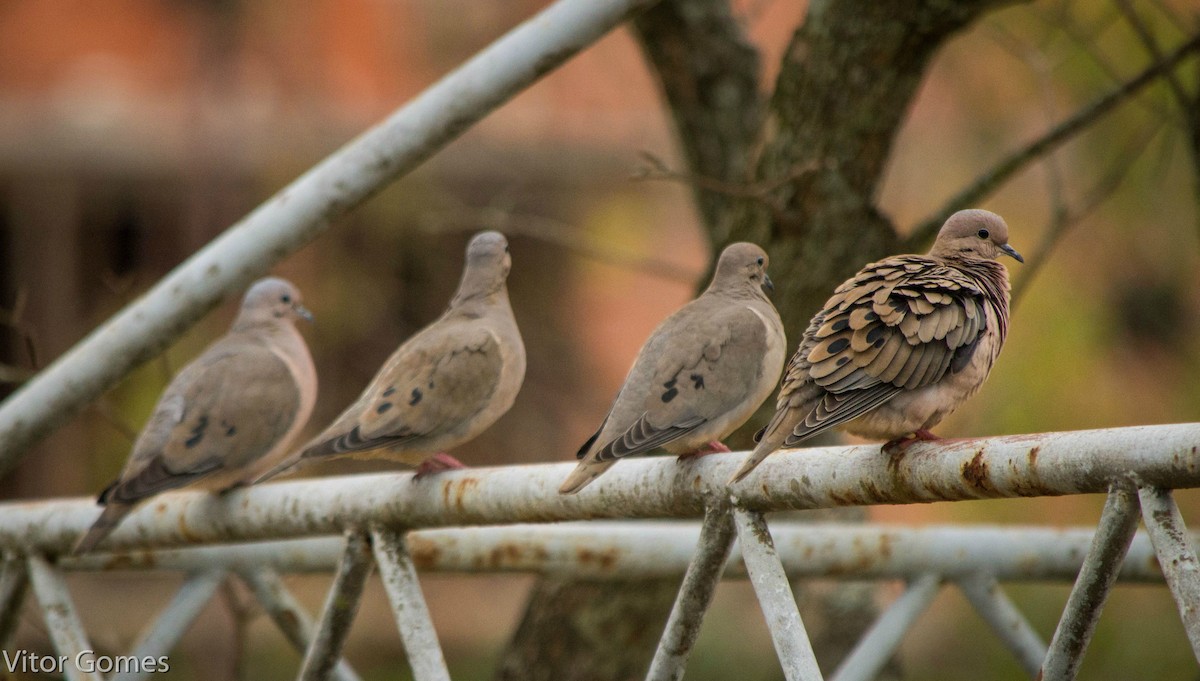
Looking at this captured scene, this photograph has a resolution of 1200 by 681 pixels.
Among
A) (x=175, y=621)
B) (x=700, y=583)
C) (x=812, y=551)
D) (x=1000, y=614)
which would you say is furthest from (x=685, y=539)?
(x=175, y=621)

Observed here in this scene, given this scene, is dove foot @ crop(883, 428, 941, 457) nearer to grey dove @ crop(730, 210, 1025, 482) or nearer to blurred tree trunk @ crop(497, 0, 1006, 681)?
grey dove @ crop(730, 210, 1025, 482)

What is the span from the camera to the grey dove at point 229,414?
3.92 m

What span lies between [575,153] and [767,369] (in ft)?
19.5

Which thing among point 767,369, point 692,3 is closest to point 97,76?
point 692,3

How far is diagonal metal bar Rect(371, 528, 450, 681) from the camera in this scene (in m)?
3.13

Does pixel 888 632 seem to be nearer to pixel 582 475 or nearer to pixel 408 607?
pixel 582 475

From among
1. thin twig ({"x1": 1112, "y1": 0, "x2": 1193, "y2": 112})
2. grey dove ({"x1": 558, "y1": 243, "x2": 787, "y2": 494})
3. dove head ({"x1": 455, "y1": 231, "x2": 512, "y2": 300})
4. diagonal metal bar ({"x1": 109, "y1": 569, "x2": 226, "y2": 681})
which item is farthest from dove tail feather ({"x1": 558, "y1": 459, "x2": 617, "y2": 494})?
thin twig ({"x1": 1112, "y1": 0, "x2": 1193, "y2": 112})

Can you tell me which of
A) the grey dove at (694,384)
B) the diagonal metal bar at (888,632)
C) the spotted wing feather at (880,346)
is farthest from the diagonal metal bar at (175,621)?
the spotted wing feather at (880,346)

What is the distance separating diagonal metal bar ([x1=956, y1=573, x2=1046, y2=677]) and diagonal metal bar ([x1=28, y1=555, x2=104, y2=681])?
99.4 inches

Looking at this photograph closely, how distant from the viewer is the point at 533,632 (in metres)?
5.06

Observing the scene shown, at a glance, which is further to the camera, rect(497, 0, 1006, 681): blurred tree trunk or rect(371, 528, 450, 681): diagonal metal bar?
rect(497, 0, 1006, 681): blurred tree trunk

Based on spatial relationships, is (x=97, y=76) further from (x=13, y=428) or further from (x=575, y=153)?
(x=13, y=428)

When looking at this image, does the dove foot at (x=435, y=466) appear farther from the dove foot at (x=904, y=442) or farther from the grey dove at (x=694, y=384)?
the dove foot at (x=904, y=442)

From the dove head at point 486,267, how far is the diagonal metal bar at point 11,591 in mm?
1642
